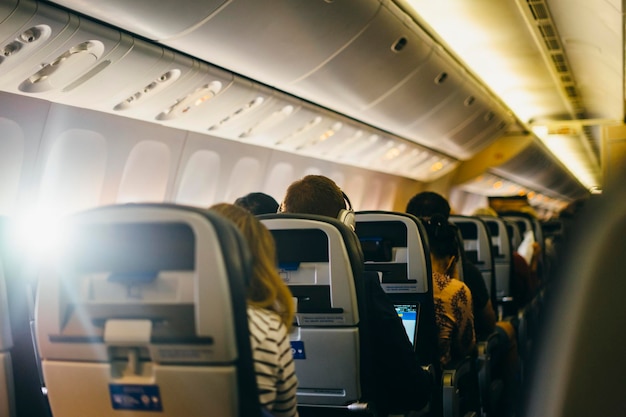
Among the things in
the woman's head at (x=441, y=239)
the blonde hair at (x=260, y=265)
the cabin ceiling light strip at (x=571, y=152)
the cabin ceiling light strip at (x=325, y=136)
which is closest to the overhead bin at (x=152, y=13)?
the woman's head at (x=441, y=239)

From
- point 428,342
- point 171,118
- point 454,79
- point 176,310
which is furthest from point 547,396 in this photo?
point 454,79

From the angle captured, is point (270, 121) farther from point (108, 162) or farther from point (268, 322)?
point (268, 322)

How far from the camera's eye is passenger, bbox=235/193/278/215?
4.77 metres

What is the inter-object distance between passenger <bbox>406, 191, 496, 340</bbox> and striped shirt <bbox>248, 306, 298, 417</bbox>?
264cm

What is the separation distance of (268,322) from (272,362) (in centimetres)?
11

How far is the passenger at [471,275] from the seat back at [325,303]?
5.66 ft

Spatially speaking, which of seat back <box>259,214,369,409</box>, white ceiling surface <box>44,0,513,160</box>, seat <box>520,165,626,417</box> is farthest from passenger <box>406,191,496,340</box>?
seat <box>520,165,626,417</box>

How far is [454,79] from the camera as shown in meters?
11.4

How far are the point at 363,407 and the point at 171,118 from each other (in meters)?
4.77

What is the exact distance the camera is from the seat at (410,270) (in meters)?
4.24

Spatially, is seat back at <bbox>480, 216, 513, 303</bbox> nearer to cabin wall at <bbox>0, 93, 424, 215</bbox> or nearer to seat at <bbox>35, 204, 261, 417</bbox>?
cabin wall at <bbox>0, 93, 424, 215</bbox>

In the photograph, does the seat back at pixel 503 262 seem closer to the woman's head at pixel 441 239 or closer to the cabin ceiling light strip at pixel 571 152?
the woman's head at pixel 441 239

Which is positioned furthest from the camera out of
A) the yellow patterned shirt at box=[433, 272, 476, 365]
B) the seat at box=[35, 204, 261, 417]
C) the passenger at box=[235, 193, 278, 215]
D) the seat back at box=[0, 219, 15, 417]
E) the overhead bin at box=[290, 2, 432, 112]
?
the overhead bin at box=[290, 2, 432, 112]

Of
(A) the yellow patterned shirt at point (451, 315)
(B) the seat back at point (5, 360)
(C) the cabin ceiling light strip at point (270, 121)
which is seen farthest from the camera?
(C) the cabin ceiling light strip at point (270, 121)
